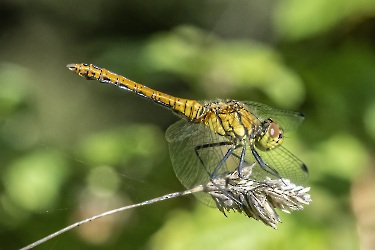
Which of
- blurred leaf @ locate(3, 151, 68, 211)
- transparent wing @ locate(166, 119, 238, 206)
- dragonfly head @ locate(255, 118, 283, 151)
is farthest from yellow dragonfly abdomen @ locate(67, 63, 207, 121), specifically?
blurred leaf @ locate(3, 151, 68, 211)

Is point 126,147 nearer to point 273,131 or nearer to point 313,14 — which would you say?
point 273,131

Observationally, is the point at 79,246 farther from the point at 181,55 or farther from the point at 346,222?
the point at 346,222

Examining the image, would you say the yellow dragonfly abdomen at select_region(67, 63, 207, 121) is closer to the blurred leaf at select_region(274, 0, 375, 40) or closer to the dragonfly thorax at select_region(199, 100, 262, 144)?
the dragonfly thorax at select_region(199, 100, 262, 144)

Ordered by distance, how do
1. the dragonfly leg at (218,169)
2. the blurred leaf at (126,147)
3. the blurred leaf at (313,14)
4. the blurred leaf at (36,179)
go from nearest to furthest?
the dragonfly leg at (218,169) < the blurred leaf at (36,179) < the blurred leaf at (126,147) < the blurred leaf at (313,14)

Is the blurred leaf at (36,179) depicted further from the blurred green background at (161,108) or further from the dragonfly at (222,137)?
the dragonfly at (222,137)

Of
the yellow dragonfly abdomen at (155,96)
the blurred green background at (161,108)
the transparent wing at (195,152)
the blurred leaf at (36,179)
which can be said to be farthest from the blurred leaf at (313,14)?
the blurred leaf at (36,179)

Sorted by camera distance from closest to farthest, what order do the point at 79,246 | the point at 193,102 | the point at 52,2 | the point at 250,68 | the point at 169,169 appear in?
the point at 79,246 < the point at 193,102 < the point at 169,169 < the point at 250,68 < the point at 52,2

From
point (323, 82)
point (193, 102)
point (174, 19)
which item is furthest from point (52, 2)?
point (323, 82)
